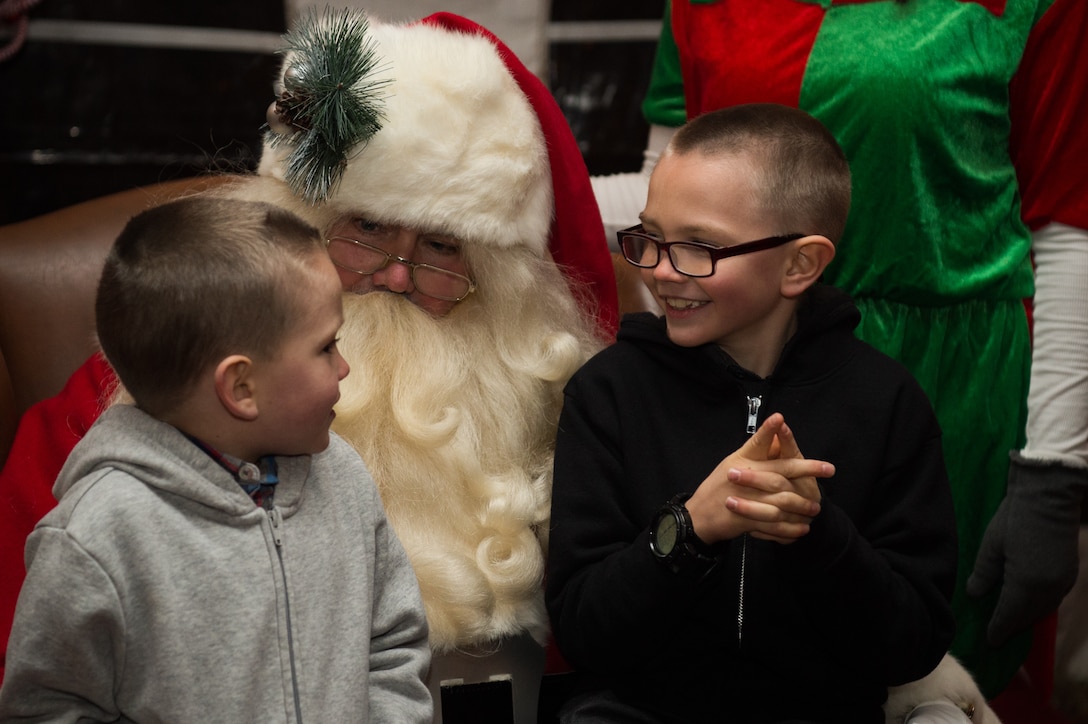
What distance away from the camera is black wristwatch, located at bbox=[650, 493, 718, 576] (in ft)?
4.67

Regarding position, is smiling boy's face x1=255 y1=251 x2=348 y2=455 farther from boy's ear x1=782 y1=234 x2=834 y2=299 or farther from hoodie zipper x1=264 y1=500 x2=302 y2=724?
boy's ear x1=782 y1=234 x2=834 y2=299

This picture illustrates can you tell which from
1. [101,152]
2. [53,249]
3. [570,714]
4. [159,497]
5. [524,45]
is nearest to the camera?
[159,497]

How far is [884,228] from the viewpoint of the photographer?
1.96 m

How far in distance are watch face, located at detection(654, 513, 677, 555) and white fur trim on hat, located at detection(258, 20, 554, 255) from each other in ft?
2.10

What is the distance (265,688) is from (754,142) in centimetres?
102

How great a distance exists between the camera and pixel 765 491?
53.8 inches

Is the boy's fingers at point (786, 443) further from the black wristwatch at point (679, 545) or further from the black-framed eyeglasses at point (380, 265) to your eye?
the black-framed eyeglasses at point (380, 265)

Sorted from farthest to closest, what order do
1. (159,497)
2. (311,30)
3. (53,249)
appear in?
(53,249) → (311,30) → (159,497)

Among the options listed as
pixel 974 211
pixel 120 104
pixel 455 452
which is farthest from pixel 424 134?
pixel 120 104

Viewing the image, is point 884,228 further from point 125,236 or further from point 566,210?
point 125,236

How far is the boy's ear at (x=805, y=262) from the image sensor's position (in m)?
1.62

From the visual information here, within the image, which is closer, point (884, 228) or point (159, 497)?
point (159, 497)

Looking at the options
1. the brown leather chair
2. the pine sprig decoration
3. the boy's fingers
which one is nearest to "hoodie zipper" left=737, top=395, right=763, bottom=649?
the boy's fingers

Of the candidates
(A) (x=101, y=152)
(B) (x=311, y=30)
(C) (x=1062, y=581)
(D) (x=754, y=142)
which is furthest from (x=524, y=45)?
(C) (x=1062, y=581)
